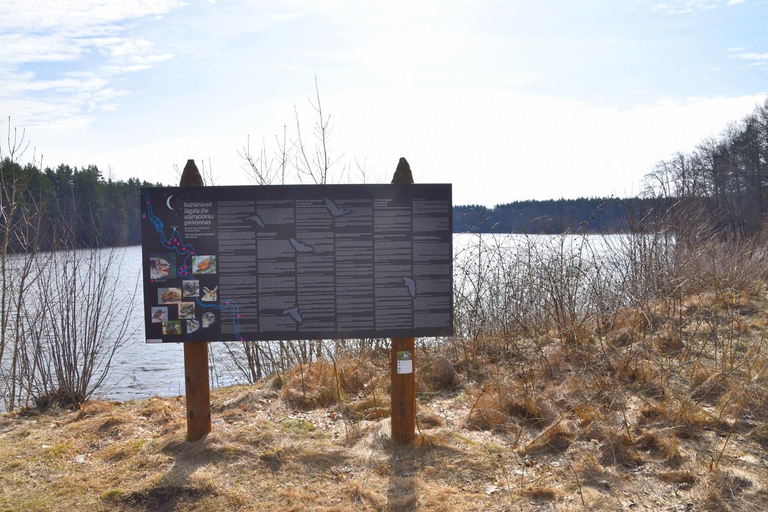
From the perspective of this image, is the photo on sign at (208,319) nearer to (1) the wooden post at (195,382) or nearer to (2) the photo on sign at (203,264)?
(1) the wooden post at (195,382)

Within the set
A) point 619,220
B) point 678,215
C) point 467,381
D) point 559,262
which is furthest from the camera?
point 619,220

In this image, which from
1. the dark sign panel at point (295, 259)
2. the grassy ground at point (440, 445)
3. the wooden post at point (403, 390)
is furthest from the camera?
the wooden post at point (403, 390)

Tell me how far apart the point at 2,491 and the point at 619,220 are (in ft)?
33.7

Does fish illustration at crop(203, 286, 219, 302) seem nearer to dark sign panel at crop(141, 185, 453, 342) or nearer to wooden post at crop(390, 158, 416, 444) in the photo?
dark sign panel at crop(141, 185, 453, 342)

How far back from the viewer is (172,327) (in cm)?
470

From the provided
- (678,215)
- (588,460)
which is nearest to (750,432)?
(588,460)

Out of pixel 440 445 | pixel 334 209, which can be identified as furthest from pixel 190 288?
pixel 440 445

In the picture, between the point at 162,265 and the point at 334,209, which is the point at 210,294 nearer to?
the point at 162,265

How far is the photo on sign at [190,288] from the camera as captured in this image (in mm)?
4664

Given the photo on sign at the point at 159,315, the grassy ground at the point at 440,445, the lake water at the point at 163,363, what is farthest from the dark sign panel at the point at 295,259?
the lake water at the point at 163,363

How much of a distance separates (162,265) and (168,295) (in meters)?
0.26

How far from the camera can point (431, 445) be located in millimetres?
4738

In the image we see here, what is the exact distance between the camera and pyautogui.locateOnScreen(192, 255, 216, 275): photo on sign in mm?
4648

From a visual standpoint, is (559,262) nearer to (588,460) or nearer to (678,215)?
(678,215)
